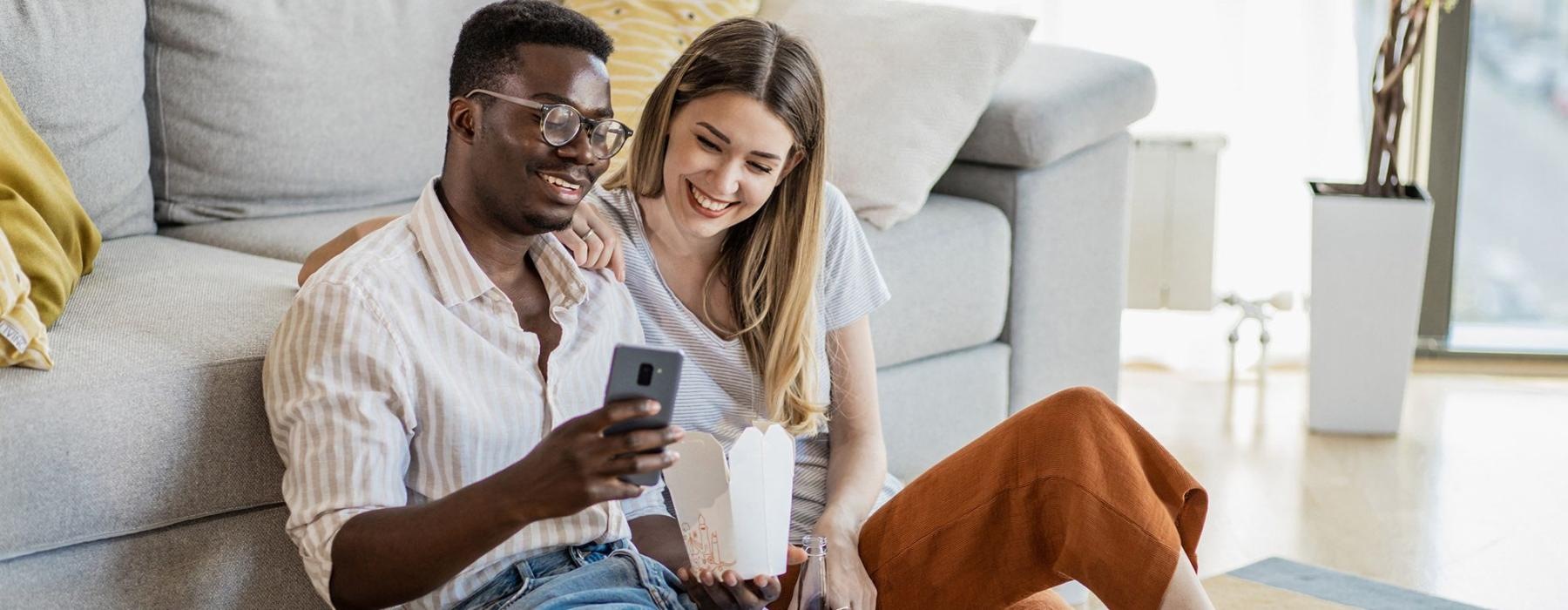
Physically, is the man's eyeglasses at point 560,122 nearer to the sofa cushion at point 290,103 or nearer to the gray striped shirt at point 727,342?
the gray striped shirt at point 727,342

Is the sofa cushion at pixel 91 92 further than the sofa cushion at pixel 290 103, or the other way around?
the sofa cushion at pixel 290 103

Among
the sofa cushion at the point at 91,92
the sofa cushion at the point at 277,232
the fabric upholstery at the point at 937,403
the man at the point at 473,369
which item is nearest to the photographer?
the man at the point at 473,369

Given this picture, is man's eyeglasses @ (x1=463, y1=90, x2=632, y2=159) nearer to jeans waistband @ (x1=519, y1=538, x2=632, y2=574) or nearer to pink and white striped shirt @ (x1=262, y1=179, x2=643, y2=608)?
pink and white striped shirt @ (x1=262, y1=179, x2=643, y2=608)

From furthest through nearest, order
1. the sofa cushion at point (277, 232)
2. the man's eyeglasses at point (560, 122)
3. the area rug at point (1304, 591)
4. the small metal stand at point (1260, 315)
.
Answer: the small metal stand at point (1260, 315), the area rug at point (1304, 591), the sofa cushion at point (277, 232), the man's eyeglasses at point (560, 122)

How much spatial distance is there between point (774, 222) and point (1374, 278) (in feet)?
5.41

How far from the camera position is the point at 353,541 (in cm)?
110

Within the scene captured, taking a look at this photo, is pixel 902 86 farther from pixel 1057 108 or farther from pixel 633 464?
pixel 633 464

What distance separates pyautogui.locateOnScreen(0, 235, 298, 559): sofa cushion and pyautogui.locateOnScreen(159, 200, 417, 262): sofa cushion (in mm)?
458

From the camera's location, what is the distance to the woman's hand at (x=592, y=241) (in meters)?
1.40

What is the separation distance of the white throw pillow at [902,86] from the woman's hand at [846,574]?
30.3 inches

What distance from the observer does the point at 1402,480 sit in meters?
2.63

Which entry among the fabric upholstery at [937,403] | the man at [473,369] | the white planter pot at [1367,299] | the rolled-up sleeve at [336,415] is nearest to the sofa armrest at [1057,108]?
the fabric upholstery at [937,403]

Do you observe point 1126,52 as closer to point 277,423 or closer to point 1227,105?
point 1227,105

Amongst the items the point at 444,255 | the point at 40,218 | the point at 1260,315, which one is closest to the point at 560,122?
the point at 444,255
